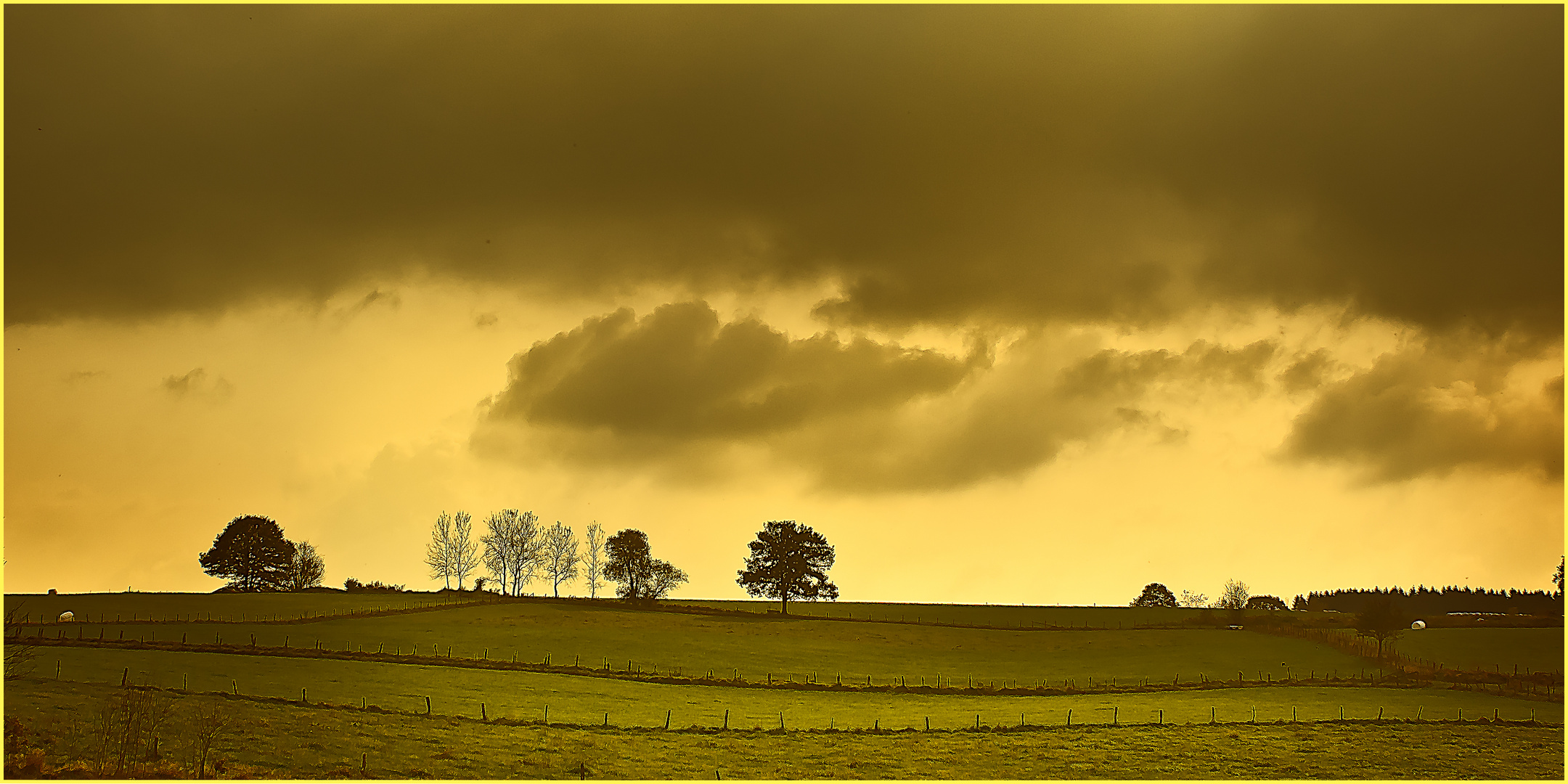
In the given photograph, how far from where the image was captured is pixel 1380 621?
3275 inches

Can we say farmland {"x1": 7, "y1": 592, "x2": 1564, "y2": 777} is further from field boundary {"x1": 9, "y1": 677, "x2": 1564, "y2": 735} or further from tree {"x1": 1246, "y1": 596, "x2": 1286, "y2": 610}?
tree {"x1": 1246, "y1": 596, "x2": 1286, "y2": 610}

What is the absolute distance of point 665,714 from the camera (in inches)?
2109

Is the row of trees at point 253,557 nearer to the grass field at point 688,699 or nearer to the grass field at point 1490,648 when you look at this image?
the grass field at point 688,699

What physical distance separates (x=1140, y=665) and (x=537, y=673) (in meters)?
44.9

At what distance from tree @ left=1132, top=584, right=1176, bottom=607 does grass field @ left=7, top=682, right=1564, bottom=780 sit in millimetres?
110109

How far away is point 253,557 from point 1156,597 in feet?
412

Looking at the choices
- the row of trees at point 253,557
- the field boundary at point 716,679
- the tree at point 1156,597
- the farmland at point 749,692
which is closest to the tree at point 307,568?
the row of trees at point 253,557

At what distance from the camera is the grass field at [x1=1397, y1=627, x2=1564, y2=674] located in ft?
270

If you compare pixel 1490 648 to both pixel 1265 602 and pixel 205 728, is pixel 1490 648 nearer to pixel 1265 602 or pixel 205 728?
pixel 1265 602

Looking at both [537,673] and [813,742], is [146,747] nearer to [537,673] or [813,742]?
A: [813,742]

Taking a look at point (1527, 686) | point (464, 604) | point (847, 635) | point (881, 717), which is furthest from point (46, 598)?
point (1527, 686)

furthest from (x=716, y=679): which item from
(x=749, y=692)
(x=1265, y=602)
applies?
(x=1265, y=602)

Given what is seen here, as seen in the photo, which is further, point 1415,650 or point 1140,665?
point 1415,650

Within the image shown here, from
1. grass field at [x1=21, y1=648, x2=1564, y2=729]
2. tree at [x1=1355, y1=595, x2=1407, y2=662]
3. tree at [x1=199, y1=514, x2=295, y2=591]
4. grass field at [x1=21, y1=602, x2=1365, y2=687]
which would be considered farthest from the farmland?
tree at [x1=199, y1=514, x2=295, y2=591]
